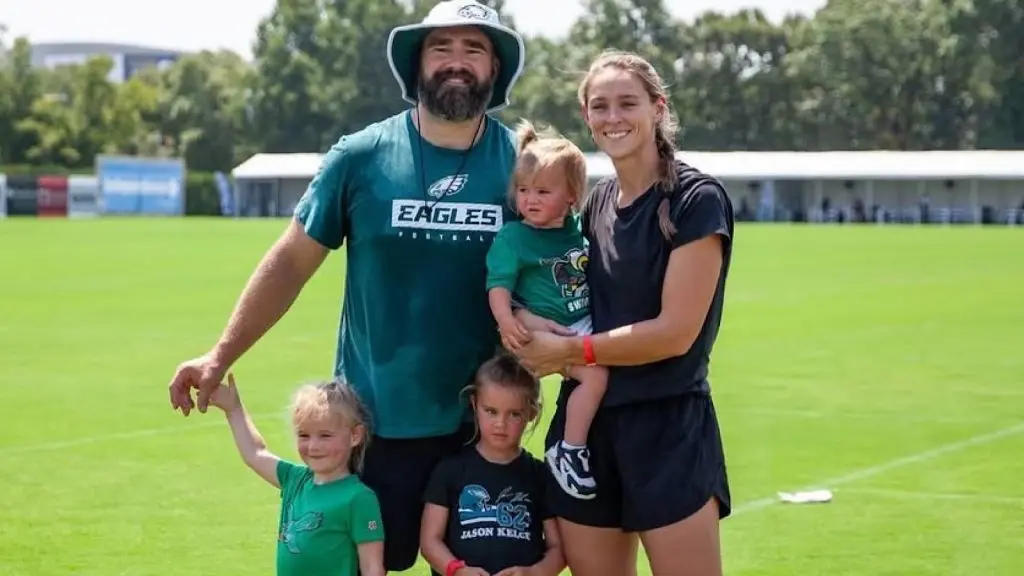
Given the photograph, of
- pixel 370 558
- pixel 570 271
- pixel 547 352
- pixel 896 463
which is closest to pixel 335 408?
pixel 370 558

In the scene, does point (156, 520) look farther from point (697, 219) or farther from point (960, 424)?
point (960, 424)

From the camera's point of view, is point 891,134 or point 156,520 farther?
point 891,134

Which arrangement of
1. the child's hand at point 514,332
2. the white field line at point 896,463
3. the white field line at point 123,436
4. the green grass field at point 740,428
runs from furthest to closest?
the white field line at point 123,436
the white field line at point 896,463
the green grass field at point 740,428
the child's hand at point 514,332

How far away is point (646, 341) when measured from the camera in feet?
15.4

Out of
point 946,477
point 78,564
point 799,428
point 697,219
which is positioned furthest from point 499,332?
point 799,428

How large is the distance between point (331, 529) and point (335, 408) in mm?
388

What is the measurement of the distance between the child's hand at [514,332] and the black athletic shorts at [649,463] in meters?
0.21

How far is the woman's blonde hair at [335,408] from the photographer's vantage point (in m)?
5.12

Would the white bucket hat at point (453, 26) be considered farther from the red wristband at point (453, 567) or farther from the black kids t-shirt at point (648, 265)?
the red wristband at point (453, 567)

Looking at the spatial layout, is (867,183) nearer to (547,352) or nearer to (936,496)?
Answer: (936,496)

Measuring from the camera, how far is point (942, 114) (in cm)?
9281

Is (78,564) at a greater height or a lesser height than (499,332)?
lesser

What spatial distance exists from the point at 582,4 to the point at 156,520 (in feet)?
319

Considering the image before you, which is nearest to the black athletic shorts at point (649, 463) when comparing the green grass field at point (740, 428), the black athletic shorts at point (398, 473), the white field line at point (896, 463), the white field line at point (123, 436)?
the black athletic shorts at point (398, 473)
